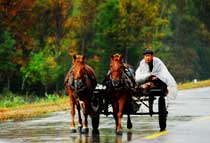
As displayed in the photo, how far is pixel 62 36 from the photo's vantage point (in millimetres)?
74188

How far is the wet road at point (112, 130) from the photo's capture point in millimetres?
16828

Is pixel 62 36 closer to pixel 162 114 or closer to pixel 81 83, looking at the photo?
pixel 162 114

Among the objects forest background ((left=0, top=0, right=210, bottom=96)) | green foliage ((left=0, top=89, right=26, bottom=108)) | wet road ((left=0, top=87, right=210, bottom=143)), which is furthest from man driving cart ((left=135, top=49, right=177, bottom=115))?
forest background ((left=0, top=0, right=210, bottom=96))

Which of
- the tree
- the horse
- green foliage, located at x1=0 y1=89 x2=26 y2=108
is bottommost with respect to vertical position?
green foliage, located at x1=0 y1=89 x2=26 y2=108

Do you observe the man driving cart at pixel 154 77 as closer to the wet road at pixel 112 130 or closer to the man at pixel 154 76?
the man at pixel 154 76

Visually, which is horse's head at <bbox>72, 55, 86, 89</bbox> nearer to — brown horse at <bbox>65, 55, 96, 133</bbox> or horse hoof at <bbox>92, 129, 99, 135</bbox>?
brown horse at <bbox>65, 55, 96, 133</bbox>

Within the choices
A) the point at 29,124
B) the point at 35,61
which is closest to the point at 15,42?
the point at 35,61

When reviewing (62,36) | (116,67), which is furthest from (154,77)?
(62,36)

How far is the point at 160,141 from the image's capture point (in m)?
16.3

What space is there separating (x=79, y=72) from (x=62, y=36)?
5643 centimetres

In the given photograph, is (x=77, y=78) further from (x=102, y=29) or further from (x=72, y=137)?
(x=102, y=29)

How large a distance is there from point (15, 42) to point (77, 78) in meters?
47.7

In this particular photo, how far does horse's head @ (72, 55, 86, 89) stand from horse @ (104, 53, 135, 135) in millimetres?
568

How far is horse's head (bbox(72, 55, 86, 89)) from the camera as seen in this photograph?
17.9m
